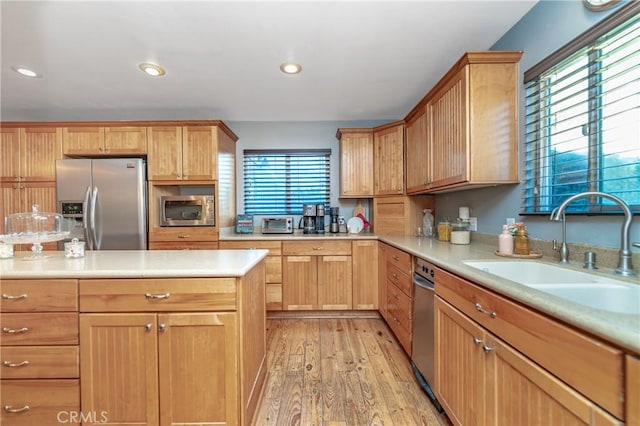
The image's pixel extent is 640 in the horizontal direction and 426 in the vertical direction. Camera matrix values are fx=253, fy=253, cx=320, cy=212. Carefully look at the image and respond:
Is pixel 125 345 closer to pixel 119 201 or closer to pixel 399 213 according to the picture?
pixel 119 201

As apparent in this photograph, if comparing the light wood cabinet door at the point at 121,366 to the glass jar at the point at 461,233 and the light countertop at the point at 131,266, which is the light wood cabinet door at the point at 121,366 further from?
the glass jar at the point at 461,233

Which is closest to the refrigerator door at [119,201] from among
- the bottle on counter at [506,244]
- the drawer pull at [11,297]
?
the drawer pull at [11,297]

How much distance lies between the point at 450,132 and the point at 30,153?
4.36 metres

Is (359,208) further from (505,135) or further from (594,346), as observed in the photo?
(594,346)

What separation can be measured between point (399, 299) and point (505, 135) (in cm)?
148

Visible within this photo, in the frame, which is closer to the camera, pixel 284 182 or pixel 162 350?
pixel 162 350

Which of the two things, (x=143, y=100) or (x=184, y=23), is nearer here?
(x=184, y=23)

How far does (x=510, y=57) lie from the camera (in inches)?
66.2

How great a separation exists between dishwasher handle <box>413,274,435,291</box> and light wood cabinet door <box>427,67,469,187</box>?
2.45 ft

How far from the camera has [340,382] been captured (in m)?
1.81

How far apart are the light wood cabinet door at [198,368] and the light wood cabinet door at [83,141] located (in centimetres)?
272

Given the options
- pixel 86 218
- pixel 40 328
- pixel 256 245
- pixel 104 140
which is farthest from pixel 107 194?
pixel 40 328

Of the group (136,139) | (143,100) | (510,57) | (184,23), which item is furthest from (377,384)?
(143,100)

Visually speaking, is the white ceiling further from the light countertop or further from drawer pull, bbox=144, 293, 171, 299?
drawer pull, bbox=144, 293, 171, 299
